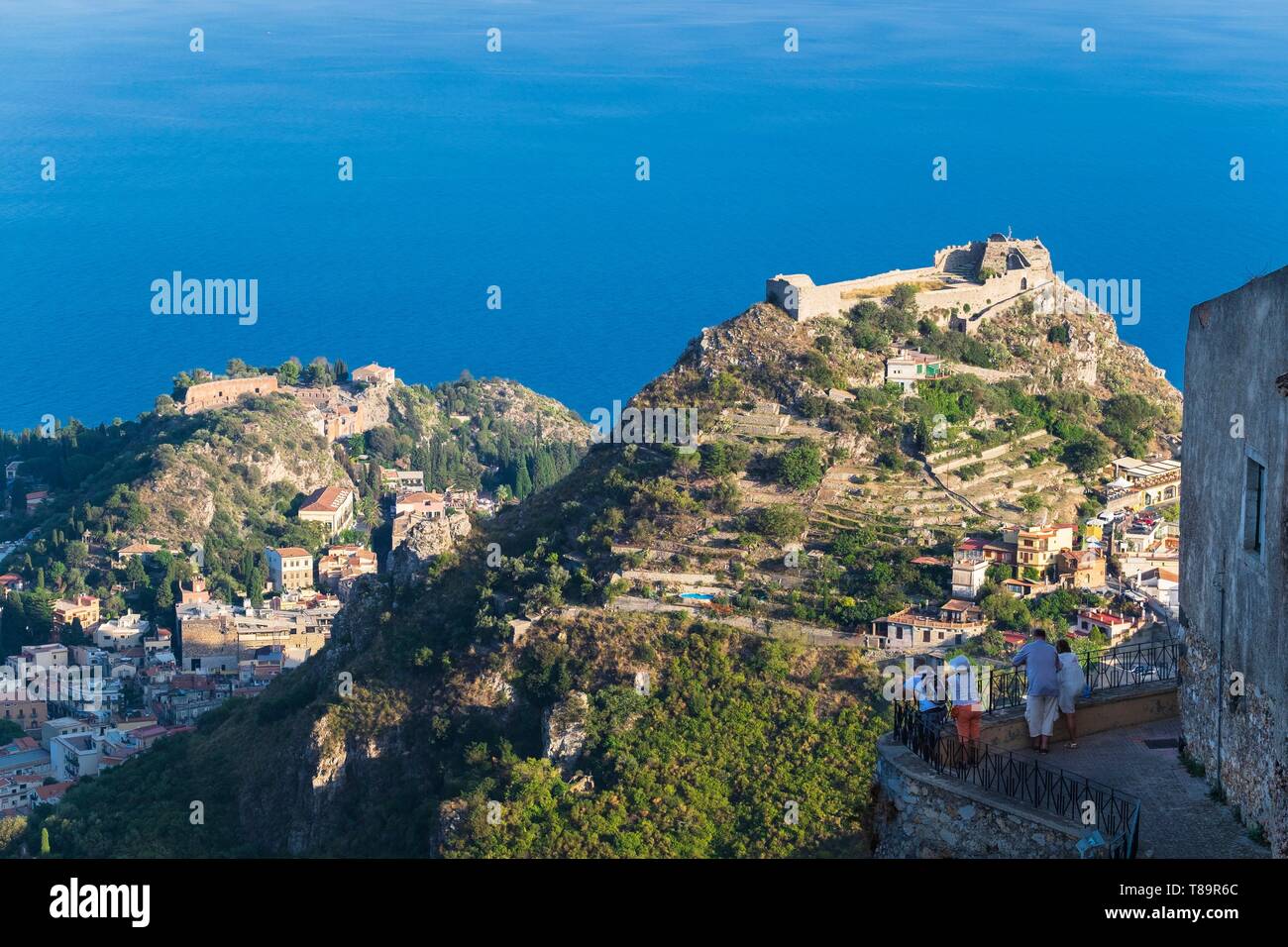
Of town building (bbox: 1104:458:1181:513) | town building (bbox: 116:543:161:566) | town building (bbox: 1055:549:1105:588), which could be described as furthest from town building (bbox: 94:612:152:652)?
town building (bbox: 1055:549:1105:588)

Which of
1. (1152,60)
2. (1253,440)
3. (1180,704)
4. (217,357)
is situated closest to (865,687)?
(1180,704)

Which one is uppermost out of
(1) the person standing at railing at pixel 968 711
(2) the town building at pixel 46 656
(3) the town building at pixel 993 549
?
(3) the town building at pixel 993 549

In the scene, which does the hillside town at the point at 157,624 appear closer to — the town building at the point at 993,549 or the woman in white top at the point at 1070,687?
the town building at the point at 993,549

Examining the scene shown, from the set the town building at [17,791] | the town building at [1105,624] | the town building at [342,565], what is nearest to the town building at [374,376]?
the town building at [342,565]

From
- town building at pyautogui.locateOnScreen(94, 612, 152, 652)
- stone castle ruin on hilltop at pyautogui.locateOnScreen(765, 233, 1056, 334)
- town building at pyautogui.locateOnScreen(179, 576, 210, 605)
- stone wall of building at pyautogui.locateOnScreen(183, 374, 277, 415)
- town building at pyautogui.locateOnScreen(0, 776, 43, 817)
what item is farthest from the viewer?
stone wall of building at pyautogui.locateOnScreen(183, 374, 277, 415)

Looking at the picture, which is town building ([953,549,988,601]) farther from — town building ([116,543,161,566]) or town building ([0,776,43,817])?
town building ([116,543,161,566])
